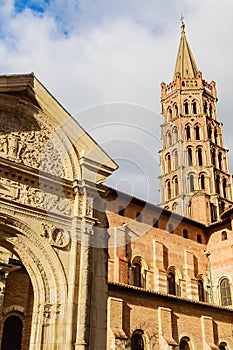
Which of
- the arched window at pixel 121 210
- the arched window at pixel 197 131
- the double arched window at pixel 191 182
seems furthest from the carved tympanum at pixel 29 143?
the arched window at pixel 197 131

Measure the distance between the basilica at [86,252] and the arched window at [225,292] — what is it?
0.08 m

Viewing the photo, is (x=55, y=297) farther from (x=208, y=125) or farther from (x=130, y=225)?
(x=208, y=125)

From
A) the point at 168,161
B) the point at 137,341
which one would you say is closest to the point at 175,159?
the point at 168,161

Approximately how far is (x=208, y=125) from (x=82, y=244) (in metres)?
44.2

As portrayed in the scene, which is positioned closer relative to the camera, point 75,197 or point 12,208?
point 12,208

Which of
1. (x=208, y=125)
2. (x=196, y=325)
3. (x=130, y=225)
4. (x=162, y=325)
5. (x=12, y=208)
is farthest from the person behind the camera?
(x=208, y=125)

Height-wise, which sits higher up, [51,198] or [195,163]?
[195,163]

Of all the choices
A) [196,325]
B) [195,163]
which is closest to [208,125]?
[195,163]

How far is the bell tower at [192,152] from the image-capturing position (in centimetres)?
4709

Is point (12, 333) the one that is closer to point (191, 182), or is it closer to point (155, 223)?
point (155, 223)

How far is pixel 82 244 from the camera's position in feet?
41.0

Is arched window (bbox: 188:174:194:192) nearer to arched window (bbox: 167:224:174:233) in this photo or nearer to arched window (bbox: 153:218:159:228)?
arched window (bbox: 167:224:174:233)

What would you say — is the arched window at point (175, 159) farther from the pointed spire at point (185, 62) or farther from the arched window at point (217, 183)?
the pointed spire at point (185, 62)

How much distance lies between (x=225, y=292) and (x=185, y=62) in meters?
38.4
